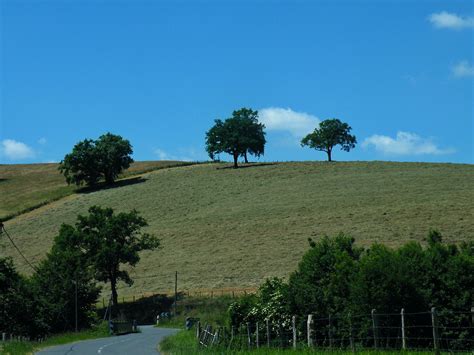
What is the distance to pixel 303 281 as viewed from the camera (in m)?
31.2

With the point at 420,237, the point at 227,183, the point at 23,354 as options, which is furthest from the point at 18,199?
the point at 23,354

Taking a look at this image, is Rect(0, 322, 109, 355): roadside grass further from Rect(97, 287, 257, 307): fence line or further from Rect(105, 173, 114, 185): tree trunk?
Rect(105, 173, 114, 185): tree trunk

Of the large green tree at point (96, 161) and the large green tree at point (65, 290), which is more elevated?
the large green tree at point (96, 161)

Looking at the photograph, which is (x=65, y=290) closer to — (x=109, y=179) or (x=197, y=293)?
(x=197, y=293)

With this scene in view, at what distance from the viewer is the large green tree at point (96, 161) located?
116m

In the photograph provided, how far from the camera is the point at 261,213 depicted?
278 feet

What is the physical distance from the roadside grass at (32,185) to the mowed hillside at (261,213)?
5857mm

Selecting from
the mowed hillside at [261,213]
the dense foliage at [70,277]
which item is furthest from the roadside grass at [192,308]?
the dense foliage at [70,277]

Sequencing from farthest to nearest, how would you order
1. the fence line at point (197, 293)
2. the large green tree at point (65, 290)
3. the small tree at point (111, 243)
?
the small tree at point (111, 243), the large green tree at point (65, 290), the fence line at point (197, 293)

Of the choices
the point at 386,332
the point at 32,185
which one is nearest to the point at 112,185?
the point at 32,185

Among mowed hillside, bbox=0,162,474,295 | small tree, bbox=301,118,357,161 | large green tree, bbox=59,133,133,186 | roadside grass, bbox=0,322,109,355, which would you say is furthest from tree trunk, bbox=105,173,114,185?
roadside grass, bbox=0,322,109,355

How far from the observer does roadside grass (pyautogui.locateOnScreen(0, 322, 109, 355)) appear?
3355 cm

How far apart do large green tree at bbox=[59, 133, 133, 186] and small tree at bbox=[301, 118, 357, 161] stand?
33.5 metres

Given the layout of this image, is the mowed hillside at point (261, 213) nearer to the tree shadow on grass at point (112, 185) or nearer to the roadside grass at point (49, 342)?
the tree shadow on grass at point (112, 185)
